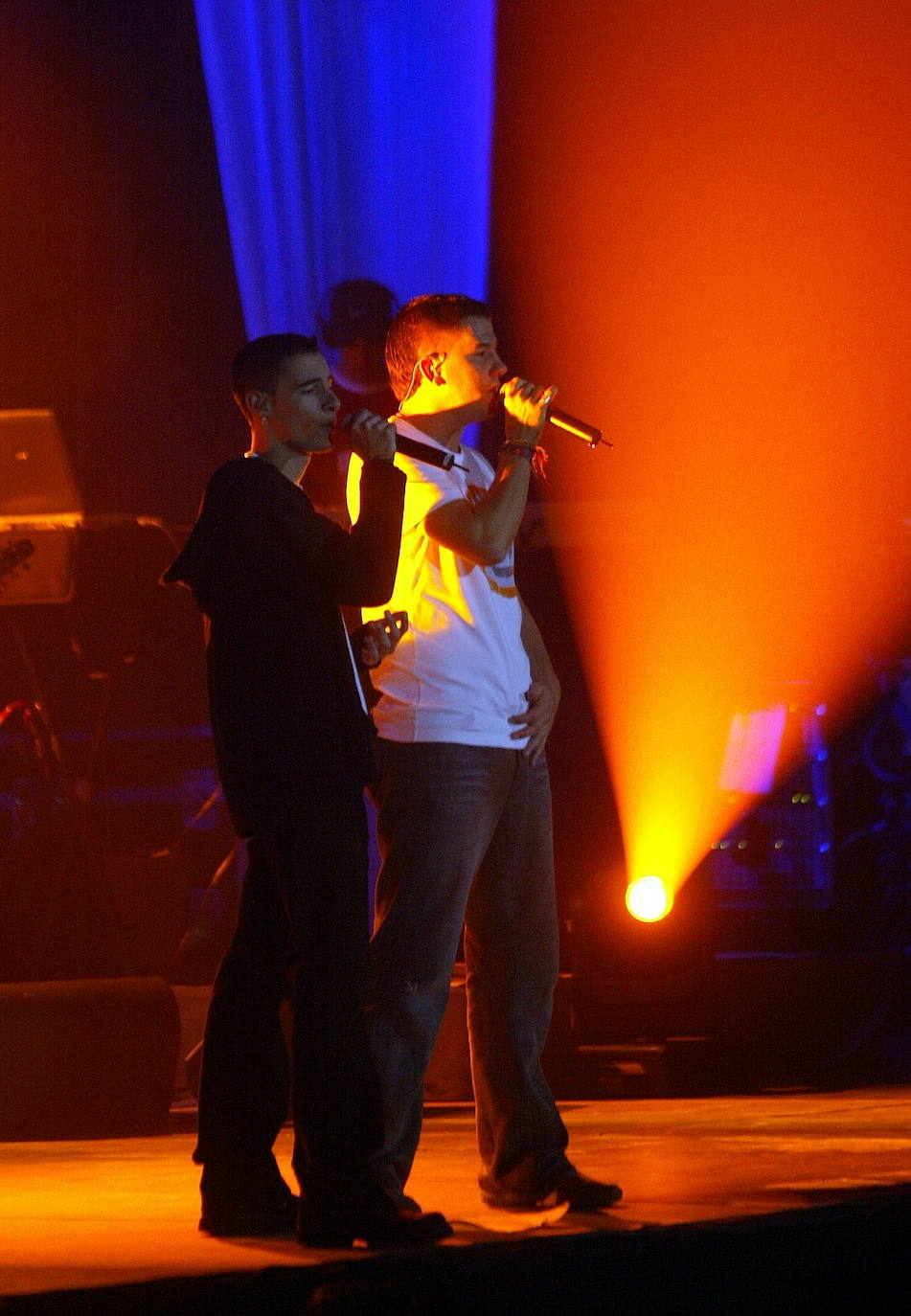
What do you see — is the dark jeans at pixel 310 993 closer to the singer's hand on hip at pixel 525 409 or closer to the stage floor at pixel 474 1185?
the stage floor at pixel 474 1185

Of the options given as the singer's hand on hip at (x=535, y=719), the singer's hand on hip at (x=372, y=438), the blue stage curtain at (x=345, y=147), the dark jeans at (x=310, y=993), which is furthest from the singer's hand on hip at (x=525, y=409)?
the blue stage curtain at (x=345, y=147)

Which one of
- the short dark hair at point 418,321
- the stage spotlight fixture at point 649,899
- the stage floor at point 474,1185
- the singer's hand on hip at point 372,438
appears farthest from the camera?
the stage spotlight fixture at point 649,899

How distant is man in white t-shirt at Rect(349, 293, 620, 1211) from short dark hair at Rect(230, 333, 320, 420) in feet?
0.81

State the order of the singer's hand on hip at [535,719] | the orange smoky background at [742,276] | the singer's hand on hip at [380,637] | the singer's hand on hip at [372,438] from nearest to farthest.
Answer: the singer's hand on hip at [372,438], the singer's hand on hip at [380,637], the singer's hand on hip at [535,719], the orange smoky background at [742,276]

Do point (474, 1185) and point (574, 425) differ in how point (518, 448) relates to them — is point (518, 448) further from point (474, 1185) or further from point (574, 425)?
point (474, 1185)

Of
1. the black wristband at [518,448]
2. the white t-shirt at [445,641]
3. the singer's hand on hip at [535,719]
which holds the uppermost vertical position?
the black wristband at [518,448]

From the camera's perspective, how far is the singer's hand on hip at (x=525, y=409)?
2535 millimetres

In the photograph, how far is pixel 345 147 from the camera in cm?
559

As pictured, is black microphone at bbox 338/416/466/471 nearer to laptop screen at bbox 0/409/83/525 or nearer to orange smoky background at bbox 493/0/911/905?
laptop screen at bbox 0/409/83/525

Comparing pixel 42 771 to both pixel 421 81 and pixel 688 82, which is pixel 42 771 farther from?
pixel 688 82

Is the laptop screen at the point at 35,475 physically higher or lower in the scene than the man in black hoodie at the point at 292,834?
lower

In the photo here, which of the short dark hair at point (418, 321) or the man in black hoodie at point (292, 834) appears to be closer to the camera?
the man in black hoodie at point (292, 834)

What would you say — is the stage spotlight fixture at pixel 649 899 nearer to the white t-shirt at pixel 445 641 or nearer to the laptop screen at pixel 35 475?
the laptop screen at pixel 35 475

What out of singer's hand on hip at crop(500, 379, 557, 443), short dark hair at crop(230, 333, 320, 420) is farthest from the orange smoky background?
short dark hair at crop(230, 333, 320, 420)
